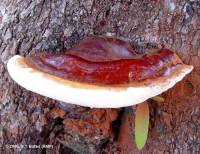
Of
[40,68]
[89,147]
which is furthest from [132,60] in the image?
[89,147]

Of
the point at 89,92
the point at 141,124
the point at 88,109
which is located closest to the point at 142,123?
the point at 141,124

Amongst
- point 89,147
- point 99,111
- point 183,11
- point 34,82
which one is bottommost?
point 89,147

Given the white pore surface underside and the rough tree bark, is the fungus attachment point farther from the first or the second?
the rough tree bark

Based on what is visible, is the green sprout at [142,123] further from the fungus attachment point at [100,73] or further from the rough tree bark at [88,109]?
the fungus attachment point at [100,73]

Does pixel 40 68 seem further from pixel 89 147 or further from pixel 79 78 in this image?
pixel 89 147

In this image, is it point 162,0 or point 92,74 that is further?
point 162,0

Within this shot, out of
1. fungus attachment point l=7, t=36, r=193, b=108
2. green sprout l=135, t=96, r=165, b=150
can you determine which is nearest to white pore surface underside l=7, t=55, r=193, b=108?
fungus attachment point l=7, t=36, r=193, b=108

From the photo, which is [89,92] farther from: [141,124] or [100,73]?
[141,124]

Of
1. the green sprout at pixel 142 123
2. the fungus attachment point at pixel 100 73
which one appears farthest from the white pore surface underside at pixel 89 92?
the green sprout at pixel 142 123
